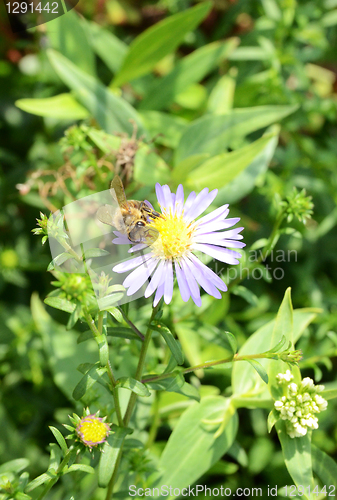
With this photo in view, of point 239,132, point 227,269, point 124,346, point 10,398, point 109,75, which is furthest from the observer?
point 109,75

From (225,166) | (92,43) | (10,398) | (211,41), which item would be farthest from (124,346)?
(211,41)

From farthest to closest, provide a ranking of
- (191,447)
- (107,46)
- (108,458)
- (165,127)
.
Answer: (107,46), (165,127), (191,447), (108,458)

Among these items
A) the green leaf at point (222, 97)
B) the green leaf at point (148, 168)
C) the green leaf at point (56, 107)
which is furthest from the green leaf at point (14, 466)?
the green leaf at point (222, 97)

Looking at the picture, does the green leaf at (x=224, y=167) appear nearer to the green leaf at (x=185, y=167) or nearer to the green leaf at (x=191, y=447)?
the green leaf at (x=185, y=167)

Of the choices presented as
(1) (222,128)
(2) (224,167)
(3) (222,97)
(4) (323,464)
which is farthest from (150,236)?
(3) (222,97)

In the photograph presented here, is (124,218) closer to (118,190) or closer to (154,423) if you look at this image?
(118,190)

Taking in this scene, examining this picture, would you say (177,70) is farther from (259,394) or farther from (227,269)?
(259,394)
